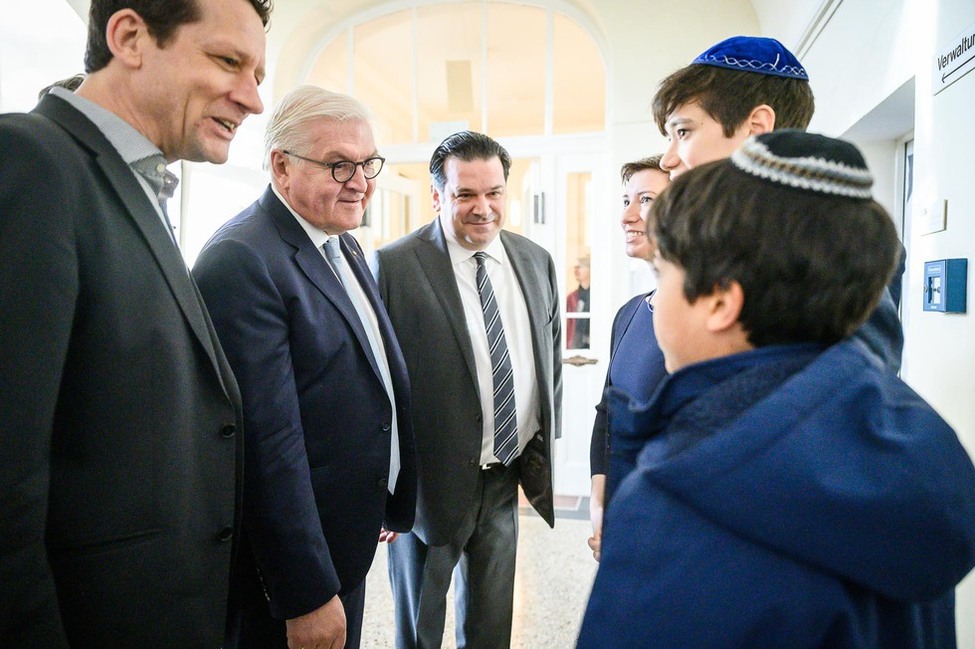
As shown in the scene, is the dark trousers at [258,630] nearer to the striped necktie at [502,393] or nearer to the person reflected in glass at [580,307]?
the striped necktie at [502,393]

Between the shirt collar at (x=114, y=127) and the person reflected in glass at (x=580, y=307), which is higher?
the shirt collar at (x=114, y=127)

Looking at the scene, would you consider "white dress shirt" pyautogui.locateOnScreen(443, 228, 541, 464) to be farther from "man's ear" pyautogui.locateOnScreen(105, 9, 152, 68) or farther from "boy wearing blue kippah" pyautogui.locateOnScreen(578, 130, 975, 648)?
"boy wearing blue kippah" pyautogui.locateOnScreen(578, 130, 975, 648)

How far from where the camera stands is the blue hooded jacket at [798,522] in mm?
540

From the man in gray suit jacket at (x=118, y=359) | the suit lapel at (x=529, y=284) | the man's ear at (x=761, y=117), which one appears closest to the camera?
the man in gray suit jacket at (x=118, y=359)

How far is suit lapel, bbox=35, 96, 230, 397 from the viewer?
34.5 inches

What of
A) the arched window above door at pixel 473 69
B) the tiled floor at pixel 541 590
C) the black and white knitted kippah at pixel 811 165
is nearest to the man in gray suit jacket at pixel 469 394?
the tiled floor at pixel 541 590

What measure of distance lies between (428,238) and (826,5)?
1.73m

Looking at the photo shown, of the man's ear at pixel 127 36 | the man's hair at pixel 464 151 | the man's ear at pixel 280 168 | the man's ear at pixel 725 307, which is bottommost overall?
the man's ear at pixel 725 307

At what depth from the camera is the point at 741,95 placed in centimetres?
111

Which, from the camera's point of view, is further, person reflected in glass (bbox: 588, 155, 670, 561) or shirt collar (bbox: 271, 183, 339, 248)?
shirt collar (bbox: 271, 183, 339, 248)

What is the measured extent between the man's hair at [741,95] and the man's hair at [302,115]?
0.78 metres

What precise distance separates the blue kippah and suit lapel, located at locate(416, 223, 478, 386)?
3.18 ft

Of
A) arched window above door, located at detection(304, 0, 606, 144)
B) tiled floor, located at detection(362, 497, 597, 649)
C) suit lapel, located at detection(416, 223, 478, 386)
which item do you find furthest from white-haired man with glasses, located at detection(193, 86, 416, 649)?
arched window above door, located at detection(304, 0, 606, 144)

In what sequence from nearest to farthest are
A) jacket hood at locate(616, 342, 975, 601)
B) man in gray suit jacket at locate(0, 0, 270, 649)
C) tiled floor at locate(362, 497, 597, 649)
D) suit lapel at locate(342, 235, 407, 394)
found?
1. jacket hood at locate(616, 342, 975, 601)
2. man in gray suit jacket at locate(0, 0, 270, 649)
3. suit lapel at locate(342, 235, 407, 394)
4. tiled floor at locate(362, 497, 597, 649)
